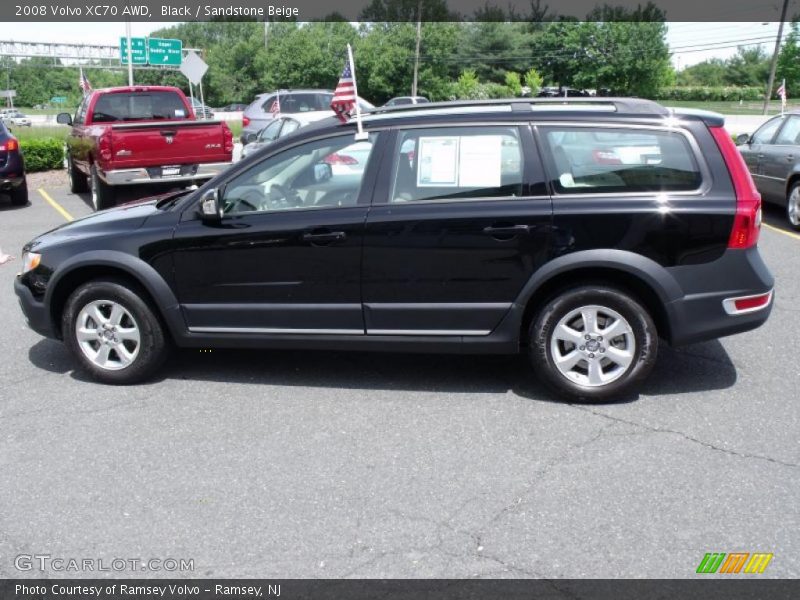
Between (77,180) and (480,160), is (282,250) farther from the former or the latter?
(77,180)

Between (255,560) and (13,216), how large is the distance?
11254 mm

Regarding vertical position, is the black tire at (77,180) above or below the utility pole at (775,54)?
below

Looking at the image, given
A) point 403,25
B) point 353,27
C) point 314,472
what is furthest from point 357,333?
point 353,27

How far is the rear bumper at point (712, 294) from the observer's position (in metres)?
4.59

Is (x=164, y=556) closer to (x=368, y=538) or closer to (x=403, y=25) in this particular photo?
(x=368, y=538)

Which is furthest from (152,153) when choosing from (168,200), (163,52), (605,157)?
(163,52)

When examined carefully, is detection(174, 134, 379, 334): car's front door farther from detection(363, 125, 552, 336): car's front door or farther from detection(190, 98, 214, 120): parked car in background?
detection(190, 98, 214, 120): parked car in background

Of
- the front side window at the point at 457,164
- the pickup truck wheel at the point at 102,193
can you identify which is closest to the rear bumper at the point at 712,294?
the front side window at the point at 457,164

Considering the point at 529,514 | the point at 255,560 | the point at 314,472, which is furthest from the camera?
the point at 314,472

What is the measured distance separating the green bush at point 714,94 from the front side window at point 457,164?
76.8 meters

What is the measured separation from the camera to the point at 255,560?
3268 mm

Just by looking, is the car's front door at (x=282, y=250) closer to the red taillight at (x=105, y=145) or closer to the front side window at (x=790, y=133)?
the red taillight at (x=105, y=145)

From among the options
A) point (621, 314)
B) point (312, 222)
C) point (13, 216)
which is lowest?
point (13, 216)
